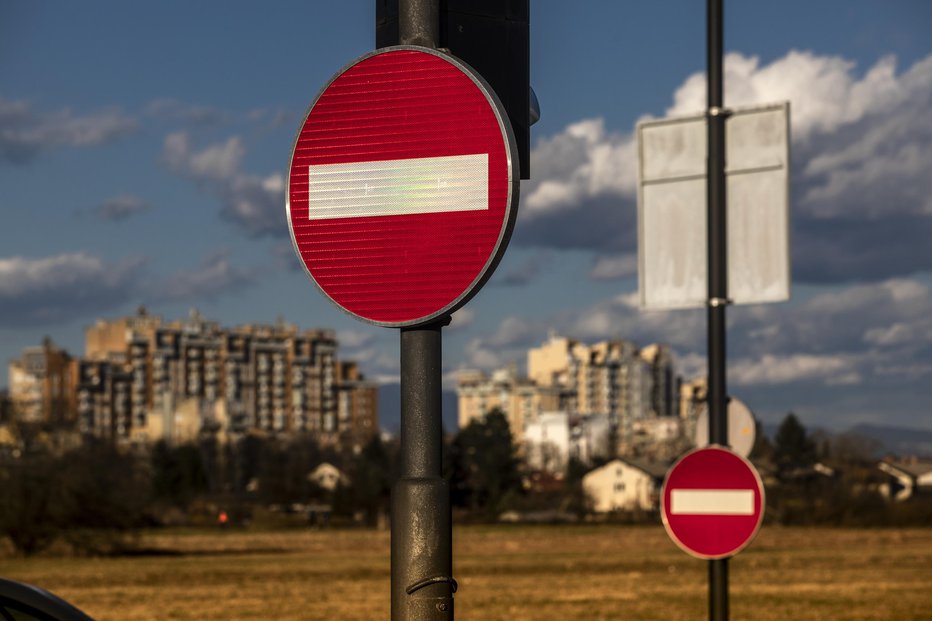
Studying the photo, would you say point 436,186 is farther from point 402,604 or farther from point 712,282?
point 712,282

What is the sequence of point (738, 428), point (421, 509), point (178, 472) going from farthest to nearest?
1. point (178, 472)
2. point (738, 428)
3. point (421, 509)

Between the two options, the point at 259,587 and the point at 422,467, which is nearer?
the point at 422,467

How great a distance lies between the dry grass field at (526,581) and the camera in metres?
28.4

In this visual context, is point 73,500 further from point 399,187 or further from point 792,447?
point 792,447

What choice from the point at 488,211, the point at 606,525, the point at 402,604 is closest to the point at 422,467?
the point at 402,604

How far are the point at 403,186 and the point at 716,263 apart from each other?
5.65 metres

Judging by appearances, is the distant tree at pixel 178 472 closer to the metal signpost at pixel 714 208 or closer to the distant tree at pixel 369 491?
the distant tree at pixel 369 491

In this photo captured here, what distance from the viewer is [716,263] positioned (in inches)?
362

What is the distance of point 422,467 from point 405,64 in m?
0.96

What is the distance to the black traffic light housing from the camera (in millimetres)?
4012

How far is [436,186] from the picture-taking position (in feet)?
12.2

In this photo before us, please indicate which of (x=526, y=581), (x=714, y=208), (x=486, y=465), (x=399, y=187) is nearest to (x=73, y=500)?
(x=526, y=581)

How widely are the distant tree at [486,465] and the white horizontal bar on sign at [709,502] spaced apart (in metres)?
116

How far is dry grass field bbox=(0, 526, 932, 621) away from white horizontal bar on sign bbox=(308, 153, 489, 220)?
74.8 ft
